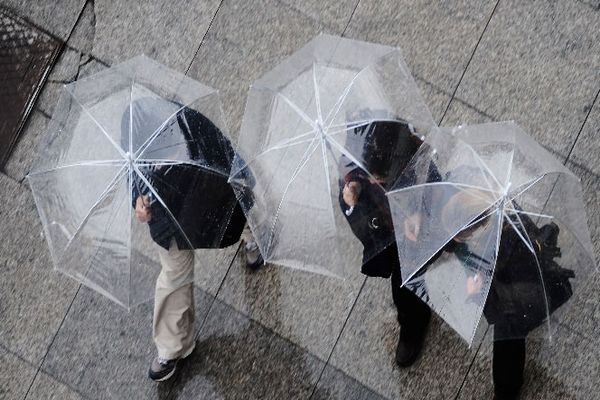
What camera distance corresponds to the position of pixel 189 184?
14.0 feet

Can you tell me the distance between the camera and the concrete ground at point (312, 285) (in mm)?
5316

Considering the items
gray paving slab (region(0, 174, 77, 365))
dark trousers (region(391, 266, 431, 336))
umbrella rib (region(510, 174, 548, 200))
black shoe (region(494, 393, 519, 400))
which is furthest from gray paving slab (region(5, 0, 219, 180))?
black shoe (region(494, 393, 519, 400))

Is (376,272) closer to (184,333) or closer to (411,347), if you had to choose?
(411,347)

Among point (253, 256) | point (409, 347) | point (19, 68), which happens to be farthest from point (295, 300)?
point (19, 68)

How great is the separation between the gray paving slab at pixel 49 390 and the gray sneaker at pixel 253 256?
1.40 m

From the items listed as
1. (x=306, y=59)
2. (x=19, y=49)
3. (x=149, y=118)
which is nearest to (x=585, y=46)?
(x=306, y=59)

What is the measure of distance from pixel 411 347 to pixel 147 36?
2.73 metres

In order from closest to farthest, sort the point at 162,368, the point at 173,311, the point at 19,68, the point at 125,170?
1. the point at 125,170
2. the point at 173,311
3. the point at 162,368
4. the point at 19,68

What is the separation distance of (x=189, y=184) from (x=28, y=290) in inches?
78.7

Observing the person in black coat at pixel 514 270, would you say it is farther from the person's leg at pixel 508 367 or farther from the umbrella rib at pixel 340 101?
the umbrella rib at pixel 340 101

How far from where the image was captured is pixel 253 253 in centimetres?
547

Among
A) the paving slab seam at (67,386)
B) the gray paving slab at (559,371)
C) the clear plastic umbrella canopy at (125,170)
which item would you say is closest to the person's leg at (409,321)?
the gray paving slab at (559,371)

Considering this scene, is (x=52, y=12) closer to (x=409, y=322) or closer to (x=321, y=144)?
(x=321, y=144)

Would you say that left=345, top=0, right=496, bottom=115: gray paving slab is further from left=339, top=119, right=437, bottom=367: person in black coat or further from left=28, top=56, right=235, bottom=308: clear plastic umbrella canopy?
left=28, top=56, right=235, bottom=308: clear plastic umbrella canopy
